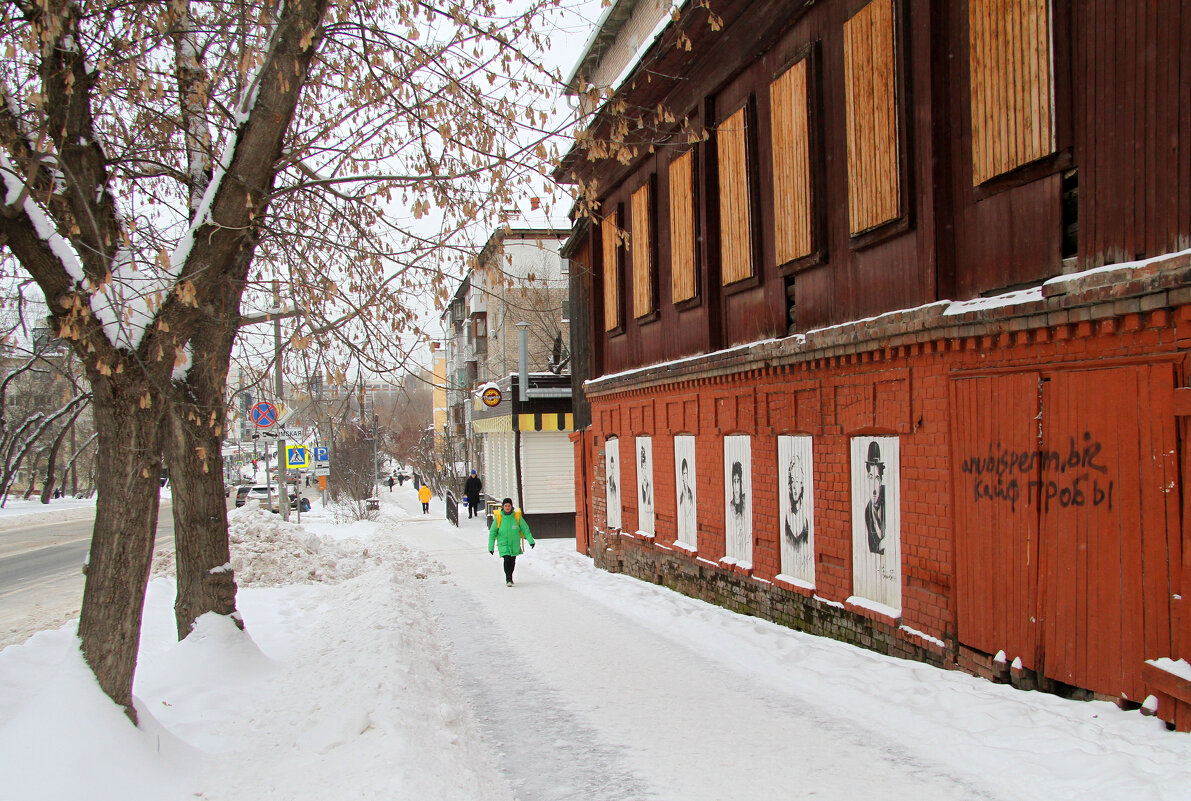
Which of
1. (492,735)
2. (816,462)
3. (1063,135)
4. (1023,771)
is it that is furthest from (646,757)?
(1063,135)

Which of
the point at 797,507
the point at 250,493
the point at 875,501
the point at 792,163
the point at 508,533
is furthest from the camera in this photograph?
the point at 250,493

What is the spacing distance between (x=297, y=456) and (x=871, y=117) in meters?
17.1

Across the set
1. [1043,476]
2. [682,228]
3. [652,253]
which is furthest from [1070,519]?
[652,253]

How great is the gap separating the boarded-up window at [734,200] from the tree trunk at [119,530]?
7711mm

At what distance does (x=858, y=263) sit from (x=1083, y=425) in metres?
3.53

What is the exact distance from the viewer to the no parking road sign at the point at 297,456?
21250 millimetres

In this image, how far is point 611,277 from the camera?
1689 cm

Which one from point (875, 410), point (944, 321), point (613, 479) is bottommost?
point (613, 479)

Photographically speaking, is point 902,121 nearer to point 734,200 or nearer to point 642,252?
point 734,200

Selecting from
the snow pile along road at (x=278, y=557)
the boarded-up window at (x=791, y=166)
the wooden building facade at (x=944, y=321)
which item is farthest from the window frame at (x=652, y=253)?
the snow pile along road at (x=278, y=557)

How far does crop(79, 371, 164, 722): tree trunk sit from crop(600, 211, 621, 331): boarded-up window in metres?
11.4

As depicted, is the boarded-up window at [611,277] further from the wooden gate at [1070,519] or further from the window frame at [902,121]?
the wooden gate at [1070,519]

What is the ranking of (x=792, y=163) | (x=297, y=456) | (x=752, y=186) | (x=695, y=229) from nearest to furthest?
(x=792, y=163) → (x=752, y=186) → (x=695, y=229) → (x=297, y=456)

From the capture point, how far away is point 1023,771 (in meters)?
5.12
